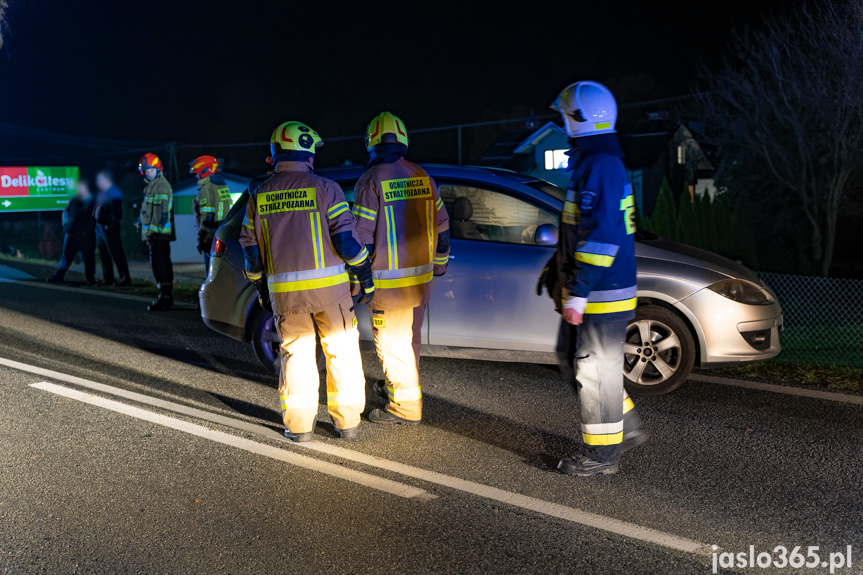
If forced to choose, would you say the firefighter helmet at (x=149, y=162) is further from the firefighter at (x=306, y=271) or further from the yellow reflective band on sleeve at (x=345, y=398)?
the yellow reflective band on sleeve at (x=345, y=398)

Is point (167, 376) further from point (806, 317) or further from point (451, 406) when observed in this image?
point (806, 317)

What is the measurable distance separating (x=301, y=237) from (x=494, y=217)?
6.32 ft

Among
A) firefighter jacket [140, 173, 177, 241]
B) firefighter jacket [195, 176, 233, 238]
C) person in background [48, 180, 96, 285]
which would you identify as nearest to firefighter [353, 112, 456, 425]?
firefighter jacket [195, 176, 233, 238]

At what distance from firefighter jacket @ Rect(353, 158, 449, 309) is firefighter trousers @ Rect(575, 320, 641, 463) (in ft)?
4.40

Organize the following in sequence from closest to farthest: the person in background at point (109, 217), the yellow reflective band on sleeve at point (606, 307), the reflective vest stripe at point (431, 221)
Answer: the yellow reflective band on sleeve at point (606, 307)
the reflective vest stripe at point (431, 221)
the person in background at point (109, 217)

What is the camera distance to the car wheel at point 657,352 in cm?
630

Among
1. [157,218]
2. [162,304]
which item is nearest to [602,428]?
[162,304]

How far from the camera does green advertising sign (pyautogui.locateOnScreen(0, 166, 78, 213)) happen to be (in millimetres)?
34688

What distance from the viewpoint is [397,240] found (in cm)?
555

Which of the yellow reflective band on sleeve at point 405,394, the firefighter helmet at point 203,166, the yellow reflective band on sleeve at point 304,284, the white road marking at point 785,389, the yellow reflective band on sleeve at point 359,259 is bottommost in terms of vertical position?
the white road marking at point 785,389

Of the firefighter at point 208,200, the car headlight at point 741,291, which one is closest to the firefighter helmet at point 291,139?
the car headlight at point 741,291

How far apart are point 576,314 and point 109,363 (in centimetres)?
489

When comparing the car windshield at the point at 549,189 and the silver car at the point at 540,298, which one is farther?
the car windshield at the point at 549,189

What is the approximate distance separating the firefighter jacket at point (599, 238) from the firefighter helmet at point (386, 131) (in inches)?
53.1
